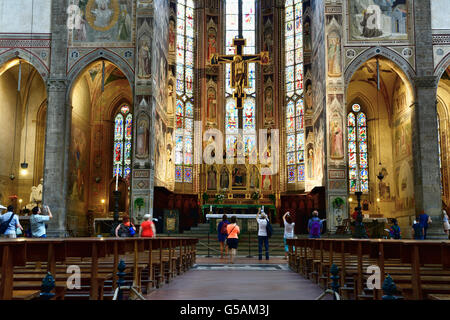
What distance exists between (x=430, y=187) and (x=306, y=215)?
26.8 feet

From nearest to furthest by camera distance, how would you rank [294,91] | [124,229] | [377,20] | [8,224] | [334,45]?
[8,224], [124,229], [334,45], [377,20], [294,91]

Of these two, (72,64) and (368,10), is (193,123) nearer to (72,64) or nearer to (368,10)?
(72,64)

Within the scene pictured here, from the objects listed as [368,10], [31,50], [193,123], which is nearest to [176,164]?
[193,123]

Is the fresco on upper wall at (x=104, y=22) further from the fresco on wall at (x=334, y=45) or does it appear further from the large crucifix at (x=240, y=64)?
the fresco on wall at (x=334, y=45)

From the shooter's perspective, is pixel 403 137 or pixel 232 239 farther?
pixel 403 137

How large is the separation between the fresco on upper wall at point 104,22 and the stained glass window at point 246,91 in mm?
8924

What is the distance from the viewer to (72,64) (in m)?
23.4

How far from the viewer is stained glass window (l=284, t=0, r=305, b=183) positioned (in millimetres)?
30266

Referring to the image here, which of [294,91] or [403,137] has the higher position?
[294,91]

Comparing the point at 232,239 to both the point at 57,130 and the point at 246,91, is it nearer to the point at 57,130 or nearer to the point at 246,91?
the point at 57,130

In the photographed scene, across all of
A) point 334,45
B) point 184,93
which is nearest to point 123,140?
point 184,93

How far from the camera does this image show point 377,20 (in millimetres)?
23516

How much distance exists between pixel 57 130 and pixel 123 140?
812cm

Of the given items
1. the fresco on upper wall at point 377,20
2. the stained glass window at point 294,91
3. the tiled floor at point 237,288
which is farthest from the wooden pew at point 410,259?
the stained glass window at point 294,91
